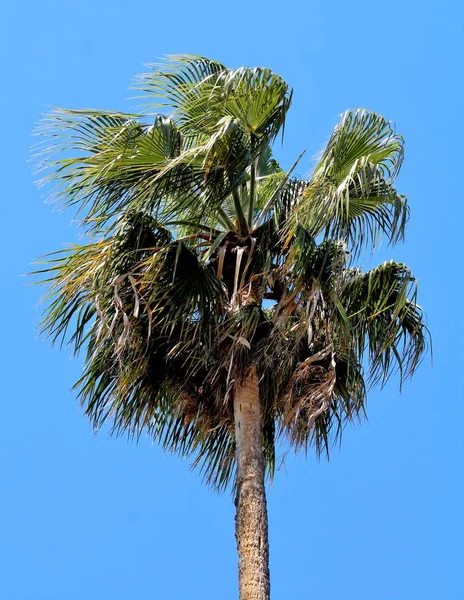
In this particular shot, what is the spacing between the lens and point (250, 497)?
10.3 metres

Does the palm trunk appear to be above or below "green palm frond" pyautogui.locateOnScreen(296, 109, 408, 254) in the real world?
below

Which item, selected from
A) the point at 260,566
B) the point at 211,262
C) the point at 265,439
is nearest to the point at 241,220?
the point at 211,262

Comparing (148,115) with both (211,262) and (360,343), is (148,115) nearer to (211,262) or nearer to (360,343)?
(211,262)

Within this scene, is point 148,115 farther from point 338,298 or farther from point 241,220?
point 338,298

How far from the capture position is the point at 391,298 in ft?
36.7

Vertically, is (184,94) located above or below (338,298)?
above

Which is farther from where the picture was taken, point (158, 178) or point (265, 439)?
point (265, 439)

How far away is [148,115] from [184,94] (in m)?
0.42

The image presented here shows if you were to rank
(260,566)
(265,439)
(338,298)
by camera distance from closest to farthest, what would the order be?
(260,566)
(338,298)
(265,439)

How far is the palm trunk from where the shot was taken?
9.94 m

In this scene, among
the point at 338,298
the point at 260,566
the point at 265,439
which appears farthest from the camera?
the point at 265,439

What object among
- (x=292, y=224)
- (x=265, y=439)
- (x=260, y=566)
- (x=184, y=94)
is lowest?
(x=260, y=566)

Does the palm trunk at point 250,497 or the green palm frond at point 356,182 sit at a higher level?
the green palm frond at point 356,182

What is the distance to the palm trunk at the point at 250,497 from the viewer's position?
994 cm
